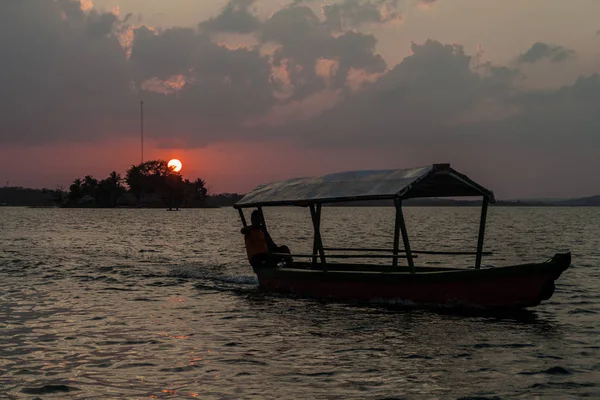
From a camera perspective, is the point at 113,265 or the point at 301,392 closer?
the point at 301,392

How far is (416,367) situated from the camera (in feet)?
36.3

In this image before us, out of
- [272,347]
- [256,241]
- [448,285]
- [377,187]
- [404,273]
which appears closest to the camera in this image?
[272,347]

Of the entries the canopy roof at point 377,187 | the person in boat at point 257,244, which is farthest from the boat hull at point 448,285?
the canopy roof at point 377,187

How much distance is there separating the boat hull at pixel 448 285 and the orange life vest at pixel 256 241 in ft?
5.46

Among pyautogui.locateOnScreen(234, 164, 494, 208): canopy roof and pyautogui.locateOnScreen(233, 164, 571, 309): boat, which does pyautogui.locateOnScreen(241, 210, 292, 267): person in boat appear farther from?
pyautogui.locateOnScreen(234, 164, 494, 208): canopy roof

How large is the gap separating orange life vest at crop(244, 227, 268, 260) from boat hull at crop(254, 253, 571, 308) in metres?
1.66

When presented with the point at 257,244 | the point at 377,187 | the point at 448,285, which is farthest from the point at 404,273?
the point at 257,244

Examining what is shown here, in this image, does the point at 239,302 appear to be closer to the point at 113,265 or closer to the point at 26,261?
the point at 113,265

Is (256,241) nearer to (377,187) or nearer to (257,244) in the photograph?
(257,244)

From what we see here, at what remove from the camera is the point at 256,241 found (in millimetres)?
20031

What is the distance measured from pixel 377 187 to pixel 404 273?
7.24ft

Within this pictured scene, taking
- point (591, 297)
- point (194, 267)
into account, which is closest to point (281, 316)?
point (591, 297)

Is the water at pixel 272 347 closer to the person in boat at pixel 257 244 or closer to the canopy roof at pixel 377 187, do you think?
the person in boat at pixel 257 244

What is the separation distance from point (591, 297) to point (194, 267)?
57.8 ft
